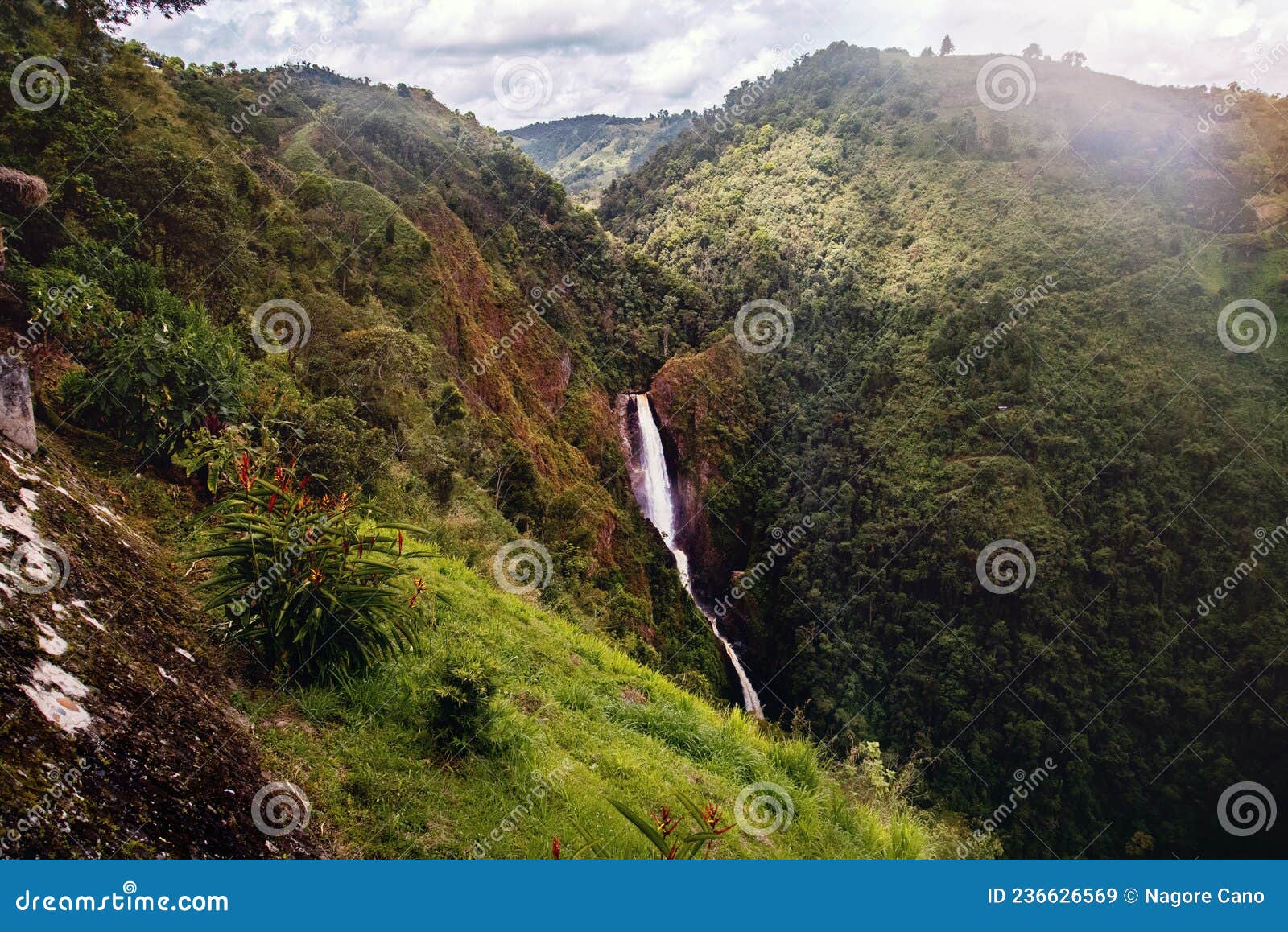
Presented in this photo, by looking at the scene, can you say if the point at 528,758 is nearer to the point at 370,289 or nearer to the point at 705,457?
the point at 370,289

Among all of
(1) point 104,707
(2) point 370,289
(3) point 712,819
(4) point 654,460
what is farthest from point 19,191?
(4) point 654,460

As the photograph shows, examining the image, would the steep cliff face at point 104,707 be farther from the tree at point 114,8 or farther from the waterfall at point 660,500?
the waterfall at point 660,500

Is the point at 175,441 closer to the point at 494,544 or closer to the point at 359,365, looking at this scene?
the point at 494,544

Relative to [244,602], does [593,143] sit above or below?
above

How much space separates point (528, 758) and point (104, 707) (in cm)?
219

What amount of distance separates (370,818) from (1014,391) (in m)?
42.5

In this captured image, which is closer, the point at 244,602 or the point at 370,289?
the point at 244,602

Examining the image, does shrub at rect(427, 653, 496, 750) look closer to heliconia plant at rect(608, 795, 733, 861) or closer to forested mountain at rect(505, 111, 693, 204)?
heliconia plant at rect(608, 795, 733, 861)

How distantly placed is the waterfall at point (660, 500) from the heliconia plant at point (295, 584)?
29.7 metres

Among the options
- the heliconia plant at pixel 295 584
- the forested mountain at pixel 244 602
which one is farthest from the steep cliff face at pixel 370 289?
the heliconia plant at pixel 295 584

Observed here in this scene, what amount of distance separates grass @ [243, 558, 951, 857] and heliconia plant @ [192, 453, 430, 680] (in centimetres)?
21

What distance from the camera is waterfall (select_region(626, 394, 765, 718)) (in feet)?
111

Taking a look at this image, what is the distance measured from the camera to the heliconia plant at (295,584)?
3830 millimetres

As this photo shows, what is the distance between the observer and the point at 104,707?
2.77m
